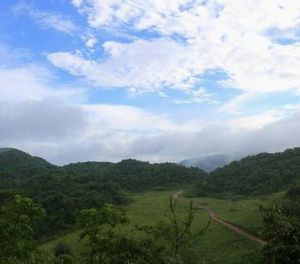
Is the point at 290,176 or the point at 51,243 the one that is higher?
the point at 290,176

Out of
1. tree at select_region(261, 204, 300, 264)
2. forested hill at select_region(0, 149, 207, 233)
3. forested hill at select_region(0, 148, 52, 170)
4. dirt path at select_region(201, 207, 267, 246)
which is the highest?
forested hill at select_region(0, 148, 52, 170)

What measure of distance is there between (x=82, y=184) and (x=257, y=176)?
40493mm

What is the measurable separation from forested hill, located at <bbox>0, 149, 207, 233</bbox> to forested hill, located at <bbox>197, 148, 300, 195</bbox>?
17.4m

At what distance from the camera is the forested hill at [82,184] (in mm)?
92556

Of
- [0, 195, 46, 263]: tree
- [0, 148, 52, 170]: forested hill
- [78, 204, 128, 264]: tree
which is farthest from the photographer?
[0, 148, 52, 170]: forested hill

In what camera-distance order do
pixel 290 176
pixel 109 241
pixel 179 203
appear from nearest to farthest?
pixel 109 241 < pixel 179 203 < pixel 290 176

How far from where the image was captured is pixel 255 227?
61719mm

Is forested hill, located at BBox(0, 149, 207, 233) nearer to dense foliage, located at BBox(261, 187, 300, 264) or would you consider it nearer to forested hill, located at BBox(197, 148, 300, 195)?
forested hill, located at BBox(197, 148, 300, 195)

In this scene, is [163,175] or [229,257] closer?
[229,257]

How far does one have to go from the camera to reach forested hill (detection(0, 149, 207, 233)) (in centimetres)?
9256

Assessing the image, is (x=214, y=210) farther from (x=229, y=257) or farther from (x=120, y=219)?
(x=120, y=219)

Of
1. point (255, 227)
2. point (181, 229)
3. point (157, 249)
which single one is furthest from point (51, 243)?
point (181, 229)

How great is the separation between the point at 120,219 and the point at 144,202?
68.0 metres

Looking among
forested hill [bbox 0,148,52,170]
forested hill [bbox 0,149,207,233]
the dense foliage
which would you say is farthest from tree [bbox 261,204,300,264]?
forested hill [bbox 0,148,52,170]
